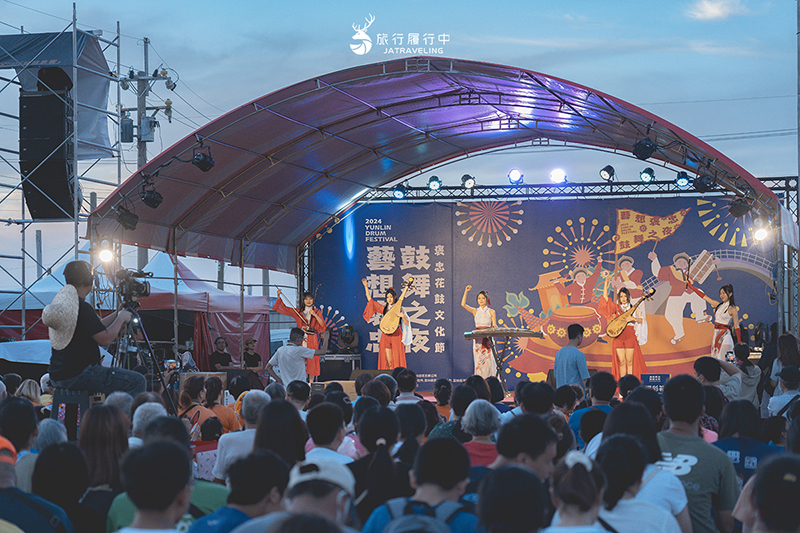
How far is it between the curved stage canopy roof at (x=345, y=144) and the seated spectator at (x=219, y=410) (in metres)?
5.36

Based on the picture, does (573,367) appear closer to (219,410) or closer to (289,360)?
(289,360)

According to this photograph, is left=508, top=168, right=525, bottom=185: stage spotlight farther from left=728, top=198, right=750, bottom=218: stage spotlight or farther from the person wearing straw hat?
the person wearing straw hat

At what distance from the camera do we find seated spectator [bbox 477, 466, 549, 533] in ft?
6.08

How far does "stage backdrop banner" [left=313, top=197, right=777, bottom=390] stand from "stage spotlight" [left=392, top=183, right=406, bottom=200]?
236 millimetres

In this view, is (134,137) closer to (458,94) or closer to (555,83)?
(458,94)

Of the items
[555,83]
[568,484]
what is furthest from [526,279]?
[568,484]

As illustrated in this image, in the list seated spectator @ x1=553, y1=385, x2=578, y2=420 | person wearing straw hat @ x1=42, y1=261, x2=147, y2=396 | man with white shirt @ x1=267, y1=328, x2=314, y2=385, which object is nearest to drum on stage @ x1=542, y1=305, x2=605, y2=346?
man with white shirt @ x1=267, y1=328, x2=314, y2=385

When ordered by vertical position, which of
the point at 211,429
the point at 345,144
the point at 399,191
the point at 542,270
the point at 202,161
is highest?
the point at 345,144

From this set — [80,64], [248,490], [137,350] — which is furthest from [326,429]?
[80,64]

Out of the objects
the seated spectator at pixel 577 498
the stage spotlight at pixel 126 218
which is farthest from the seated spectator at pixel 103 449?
the stage spotlight at pixel 126 218

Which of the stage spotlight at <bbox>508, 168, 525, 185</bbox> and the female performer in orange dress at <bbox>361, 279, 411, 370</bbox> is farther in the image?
the stage spotlight at <bbox>508, 168, 525, 185</bbox>

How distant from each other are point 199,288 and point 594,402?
12980mm

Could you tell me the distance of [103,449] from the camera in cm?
314

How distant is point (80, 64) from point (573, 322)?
30.1 ft
